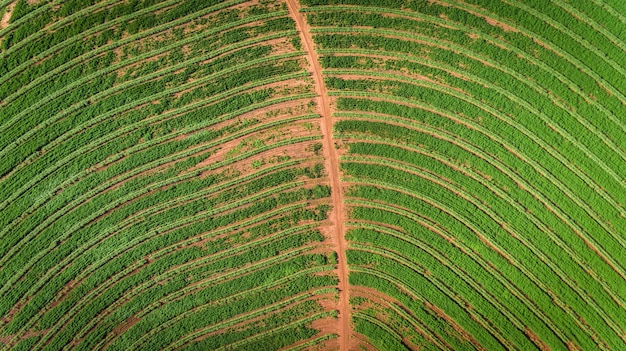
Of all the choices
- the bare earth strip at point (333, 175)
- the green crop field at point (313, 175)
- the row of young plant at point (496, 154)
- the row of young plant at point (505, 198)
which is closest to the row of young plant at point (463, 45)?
the green crop field at point (313, 175)

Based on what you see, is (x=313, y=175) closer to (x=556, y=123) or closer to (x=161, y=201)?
(x=161, y=201)

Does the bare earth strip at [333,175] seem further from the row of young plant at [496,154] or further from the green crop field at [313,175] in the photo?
the row of young plant at [496,154]

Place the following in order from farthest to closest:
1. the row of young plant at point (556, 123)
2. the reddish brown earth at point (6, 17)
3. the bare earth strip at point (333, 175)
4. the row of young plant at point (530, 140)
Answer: the reddish brown earth at point (6, 17)
the bare earth strip at point (333, 175)
the row of young plant at point (556, 123)
the row of young plant at point (530, 140)

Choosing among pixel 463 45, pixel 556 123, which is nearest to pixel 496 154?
pixel 556 123

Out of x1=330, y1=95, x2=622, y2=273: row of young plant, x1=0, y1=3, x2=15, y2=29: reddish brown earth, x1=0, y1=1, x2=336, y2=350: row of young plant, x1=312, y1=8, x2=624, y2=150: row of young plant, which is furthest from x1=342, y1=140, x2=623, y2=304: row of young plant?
x1=0, y1=3, x2=15, y2=29: reddish brown earth

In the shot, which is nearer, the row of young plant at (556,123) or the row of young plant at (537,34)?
the row of young plant at (556,123)

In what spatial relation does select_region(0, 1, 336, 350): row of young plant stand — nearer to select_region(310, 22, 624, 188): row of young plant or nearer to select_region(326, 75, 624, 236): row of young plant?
select_region(326, 75, 624, 236): row of young plant
